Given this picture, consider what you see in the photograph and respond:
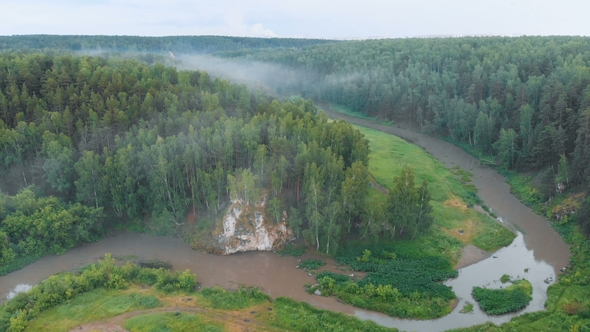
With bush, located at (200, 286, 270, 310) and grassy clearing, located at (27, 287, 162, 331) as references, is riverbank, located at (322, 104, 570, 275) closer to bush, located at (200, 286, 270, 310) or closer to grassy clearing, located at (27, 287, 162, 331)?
bush, located at (200, 286, 270, 310)

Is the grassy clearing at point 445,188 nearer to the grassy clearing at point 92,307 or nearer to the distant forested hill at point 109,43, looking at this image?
the grassy clearing at point 92,307

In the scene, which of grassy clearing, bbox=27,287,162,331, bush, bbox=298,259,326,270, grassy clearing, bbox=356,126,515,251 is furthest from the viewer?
grassy clearing, bbox=356,126,515,251

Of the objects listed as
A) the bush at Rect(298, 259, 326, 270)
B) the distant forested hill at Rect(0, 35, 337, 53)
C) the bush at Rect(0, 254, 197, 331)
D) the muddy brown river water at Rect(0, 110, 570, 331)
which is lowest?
the muddy brown river water at Rect(0, 110, 570, 331)

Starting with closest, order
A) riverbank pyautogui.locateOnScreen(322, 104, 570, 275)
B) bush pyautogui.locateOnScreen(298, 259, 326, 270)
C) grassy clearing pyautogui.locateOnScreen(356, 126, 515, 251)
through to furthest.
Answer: bush pyautogui.locateOnScreen(298, 259, 326, 270)
riverbank pyautogui.locateOnScreen(322, 104, 570, 275)
grassy clearing pyautogui.locateOnScreen(356, 126, 515, 251)

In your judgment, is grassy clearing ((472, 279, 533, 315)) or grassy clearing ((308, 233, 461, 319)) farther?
grassy clearing ((308, 233, 461, 319))

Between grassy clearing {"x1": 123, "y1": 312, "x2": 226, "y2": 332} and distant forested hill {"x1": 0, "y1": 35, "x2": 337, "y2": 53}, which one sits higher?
distant forested hill {"x1": 0, "y1": 35, "x2": 337, "y2": 53}

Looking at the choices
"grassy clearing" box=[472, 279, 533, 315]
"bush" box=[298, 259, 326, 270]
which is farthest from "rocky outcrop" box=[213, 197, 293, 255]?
"grassy clearing" box=[472, 279, 533, 315]

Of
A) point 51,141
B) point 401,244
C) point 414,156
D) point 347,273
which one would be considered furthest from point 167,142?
point 414,156
